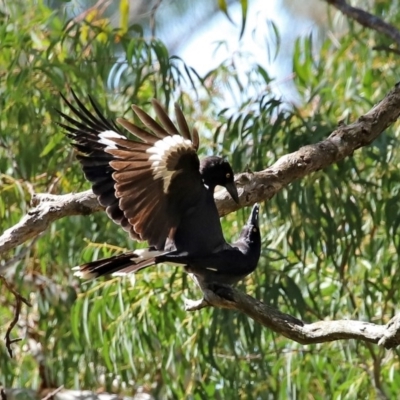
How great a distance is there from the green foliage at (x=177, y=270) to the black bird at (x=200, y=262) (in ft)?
2.90

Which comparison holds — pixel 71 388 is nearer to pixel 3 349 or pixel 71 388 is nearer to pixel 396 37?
pixel 3 349

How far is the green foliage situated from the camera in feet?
9.95

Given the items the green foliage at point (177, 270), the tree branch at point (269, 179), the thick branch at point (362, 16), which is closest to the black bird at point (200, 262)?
the tree branch at point (269, 179)

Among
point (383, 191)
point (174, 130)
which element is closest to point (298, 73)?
point (383, 191)

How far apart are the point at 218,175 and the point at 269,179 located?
0.12m

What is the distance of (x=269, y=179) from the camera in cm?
211

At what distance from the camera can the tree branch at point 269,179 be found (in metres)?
1.98

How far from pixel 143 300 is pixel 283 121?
69 centimetres

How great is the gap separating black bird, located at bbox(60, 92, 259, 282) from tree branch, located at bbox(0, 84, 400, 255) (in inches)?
1.9

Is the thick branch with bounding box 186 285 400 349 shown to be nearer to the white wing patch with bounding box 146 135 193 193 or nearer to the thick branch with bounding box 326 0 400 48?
the white wing patch with bounding box 146 135 193 193

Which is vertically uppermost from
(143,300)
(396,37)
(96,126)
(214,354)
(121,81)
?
(121,81)

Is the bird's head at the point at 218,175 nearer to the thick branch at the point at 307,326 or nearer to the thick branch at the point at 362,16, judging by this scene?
the thick branch at the point at 307,326

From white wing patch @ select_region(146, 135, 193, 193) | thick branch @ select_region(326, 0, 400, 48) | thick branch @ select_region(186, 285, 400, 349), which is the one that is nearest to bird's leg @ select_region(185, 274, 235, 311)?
thick branch @ select_region(186, 285, 400, 349)

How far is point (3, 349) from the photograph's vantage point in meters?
3.22
